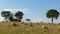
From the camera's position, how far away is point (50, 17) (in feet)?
234

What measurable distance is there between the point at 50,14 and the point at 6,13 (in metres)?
21.6

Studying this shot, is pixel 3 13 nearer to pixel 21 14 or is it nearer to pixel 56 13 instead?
pixel 21 14

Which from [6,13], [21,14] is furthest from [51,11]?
[6,13]

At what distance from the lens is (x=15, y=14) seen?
262ft

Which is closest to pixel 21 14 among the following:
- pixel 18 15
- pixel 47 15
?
pixel 18 15

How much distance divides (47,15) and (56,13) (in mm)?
3758

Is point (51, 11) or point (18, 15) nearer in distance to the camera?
point (51, 11)

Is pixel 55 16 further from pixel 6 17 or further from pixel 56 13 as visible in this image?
pixel 6 17

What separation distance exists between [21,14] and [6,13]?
22.8 feet

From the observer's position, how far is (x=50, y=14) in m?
70.1

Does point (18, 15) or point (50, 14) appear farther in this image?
point (18, 15)

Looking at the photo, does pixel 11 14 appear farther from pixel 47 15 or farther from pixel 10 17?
pixel 47 15

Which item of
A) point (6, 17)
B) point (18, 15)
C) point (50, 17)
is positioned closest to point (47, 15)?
point (50, 17)

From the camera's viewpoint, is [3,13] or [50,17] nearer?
[50,17]
